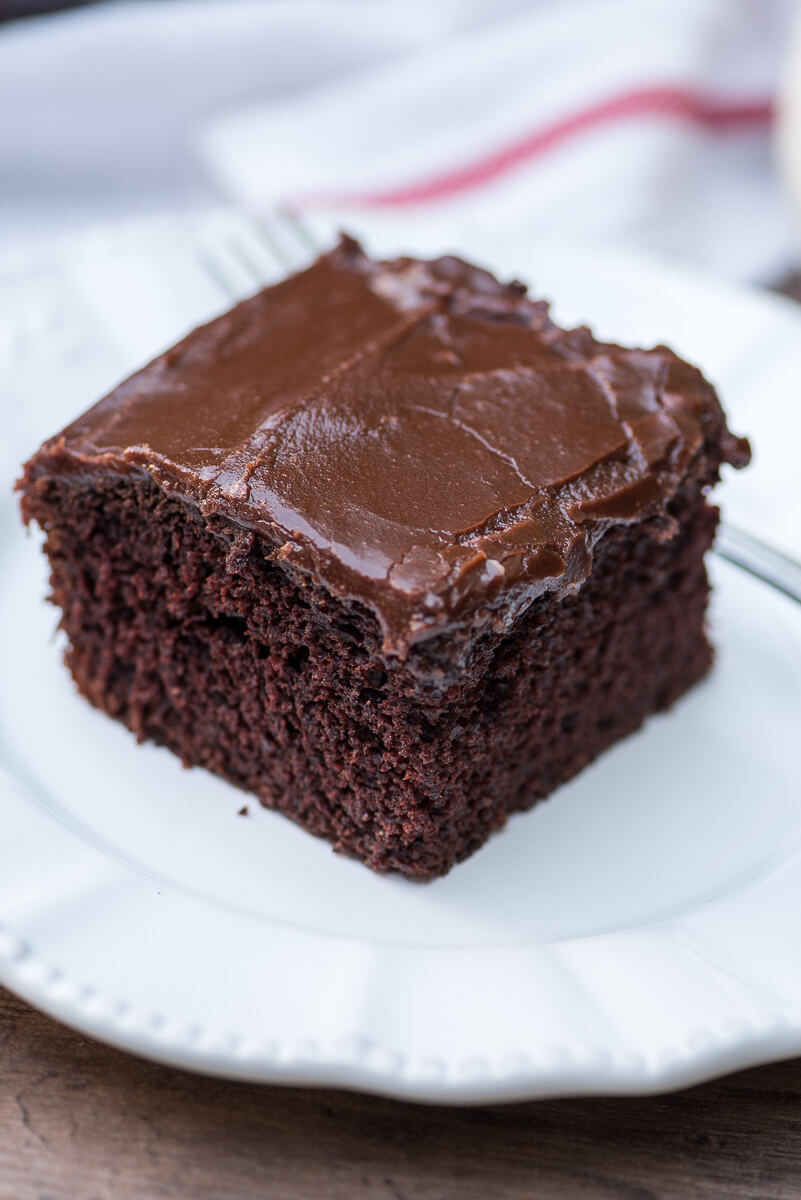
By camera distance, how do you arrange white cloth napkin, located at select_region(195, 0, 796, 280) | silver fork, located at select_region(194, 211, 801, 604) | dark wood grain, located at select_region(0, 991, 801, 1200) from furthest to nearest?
white cloth napkin, located at select_region(195, 0, 796, 280), silver fork, located at select_region(194, 211, 801, 604), dark wood grain, located at select_region(0, 991, 801, 1200)

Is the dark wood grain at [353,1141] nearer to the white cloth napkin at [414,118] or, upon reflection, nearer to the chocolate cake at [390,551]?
the chocolate cake at [390,551]

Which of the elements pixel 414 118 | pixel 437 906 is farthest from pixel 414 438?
pixel 414 118

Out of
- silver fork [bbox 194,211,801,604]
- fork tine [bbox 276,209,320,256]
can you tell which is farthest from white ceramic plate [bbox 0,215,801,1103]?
fork tine [bbox 276,209,320,256]

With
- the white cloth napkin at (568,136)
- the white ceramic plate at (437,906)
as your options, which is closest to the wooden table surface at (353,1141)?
the white ceramic plate at (437,906)

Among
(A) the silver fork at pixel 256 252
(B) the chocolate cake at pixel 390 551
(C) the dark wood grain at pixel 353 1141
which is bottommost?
(C) the dark wood grain at pixel 353 1141

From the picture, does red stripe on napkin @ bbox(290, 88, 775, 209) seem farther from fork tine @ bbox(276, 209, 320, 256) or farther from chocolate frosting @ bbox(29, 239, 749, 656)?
chocolate frosting @ bbox(29, 239, 749, 656)

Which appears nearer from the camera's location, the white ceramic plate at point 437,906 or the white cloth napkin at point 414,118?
the white ceramic plate at point 437,906

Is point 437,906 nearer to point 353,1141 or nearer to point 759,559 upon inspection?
point 353,1141

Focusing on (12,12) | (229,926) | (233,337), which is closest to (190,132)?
(12,12)

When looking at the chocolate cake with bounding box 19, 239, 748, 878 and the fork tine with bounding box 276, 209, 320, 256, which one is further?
the fork tine with bounding box 276, 209, 320, 256
